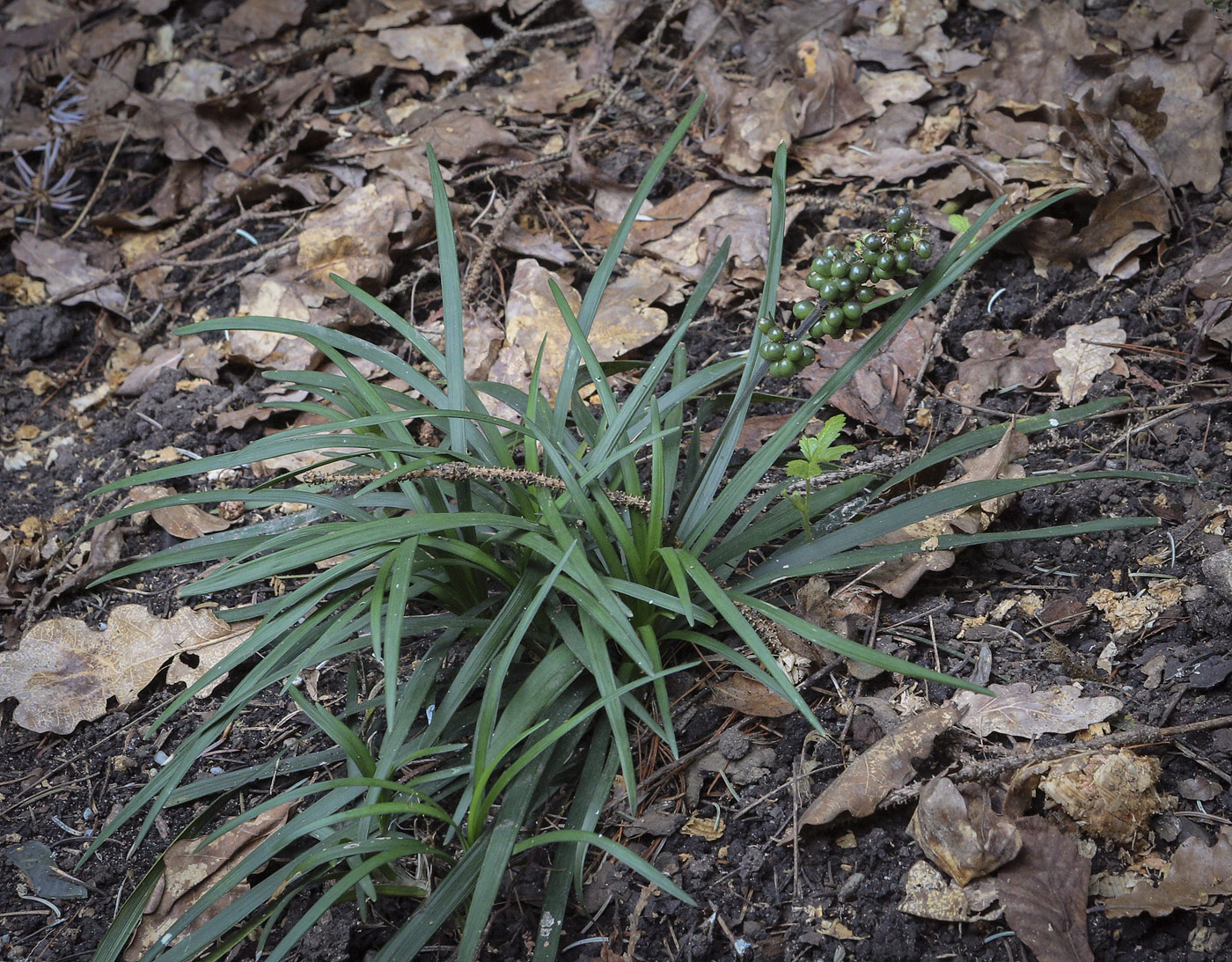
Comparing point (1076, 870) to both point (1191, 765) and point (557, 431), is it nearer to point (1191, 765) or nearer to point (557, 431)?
point (1191, 765)

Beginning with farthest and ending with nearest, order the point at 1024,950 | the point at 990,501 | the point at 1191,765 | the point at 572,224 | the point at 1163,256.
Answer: the point at 572,224 < the point at 1163,256 < the point at 990,501 < the point at 1191,765 < the point at 1024,950

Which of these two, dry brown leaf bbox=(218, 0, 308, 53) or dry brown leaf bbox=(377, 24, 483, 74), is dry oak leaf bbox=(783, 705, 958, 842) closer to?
dry brown leaf bbox=(377, 24, 483, 74)

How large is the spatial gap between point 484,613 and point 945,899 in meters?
0.99

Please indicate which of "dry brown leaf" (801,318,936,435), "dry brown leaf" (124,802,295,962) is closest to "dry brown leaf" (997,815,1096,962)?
"dry brown leaf" (801,318,936,435)

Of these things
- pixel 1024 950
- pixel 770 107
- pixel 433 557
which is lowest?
pixel 1024 950

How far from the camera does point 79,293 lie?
9.84 ft

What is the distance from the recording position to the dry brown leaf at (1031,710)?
1.59m

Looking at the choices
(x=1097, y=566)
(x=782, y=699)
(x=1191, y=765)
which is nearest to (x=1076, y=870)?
(x=1191, y=765)

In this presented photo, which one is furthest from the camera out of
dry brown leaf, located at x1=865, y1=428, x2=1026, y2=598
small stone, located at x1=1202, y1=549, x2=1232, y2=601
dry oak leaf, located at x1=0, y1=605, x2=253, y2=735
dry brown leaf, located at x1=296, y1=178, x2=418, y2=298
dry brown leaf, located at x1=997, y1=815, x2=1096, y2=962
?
dry brown leaf, located at x1=296, y1=178, x2=418, y2=298

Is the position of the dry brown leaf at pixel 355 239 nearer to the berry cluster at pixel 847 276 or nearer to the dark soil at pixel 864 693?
the dark soil at pixel 864 693

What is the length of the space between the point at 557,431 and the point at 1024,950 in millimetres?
1233

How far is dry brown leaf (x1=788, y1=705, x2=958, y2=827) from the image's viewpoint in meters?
1.53

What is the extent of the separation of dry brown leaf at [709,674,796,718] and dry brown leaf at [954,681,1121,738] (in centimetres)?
32

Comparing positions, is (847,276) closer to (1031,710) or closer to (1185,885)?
(1031,710)
